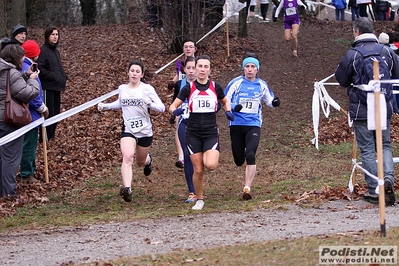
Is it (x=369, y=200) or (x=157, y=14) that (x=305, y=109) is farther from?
(x=369, y=200)

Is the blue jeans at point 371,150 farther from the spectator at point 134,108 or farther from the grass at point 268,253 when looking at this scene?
the spectator at point 134,108

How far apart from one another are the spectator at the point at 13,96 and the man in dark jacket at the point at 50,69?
3.04m

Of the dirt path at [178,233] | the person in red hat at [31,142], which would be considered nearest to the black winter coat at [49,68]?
the person in red hat at [31,142]

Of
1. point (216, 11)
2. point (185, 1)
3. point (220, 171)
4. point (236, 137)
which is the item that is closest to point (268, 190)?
point (236, 137)

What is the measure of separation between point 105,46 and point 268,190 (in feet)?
44.3

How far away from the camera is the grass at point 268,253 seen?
20.8 feet

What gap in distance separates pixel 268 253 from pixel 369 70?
3300mm

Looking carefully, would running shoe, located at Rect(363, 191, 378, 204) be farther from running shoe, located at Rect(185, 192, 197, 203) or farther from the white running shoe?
running shoe, located at Rect(185, 192, 197, 203)

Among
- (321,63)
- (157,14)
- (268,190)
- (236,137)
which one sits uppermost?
(157,14)

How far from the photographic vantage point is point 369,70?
8.96 m

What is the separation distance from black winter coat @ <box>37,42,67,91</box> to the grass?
715 cm

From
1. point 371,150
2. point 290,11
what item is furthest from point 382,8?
point 371,150

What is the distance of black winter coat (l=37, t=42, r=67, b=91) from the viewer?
13.3 metres

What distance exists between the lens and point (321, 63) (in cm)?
2138
